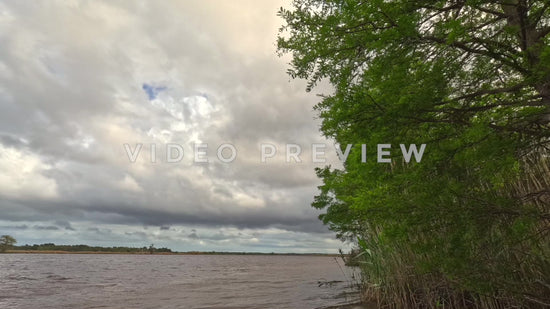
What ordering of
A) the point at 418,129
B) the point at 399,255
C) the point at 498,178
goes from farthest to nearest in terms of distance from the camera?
the point at 399,255, the point at 498,178, the point at 418,129

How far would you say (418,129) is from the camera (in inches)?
174

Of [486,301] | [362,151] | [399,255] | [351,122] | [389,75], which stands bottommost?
[486,301]

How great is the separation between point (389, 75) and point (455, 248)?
2.44 metres

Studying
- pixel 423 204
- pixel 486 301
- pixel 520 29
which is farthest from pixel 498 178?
pixel 486 301

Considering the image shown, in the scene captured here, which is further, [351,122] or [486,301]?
[486,301]

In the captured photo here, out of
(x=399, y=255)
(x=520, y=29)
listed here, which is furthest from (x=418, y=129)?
(x=399, y=255)

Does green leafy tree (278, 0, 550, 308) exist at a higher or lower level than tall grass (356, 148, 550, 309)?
higher

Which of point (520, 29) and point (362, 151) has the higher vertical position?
point (520, 29)

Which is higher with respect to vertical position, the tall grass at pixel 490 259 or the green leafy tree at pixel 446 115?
the green leafy tree at pixel 446 115

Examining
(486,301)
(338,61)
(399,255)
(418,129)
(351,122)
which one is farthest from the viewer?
(399,255)

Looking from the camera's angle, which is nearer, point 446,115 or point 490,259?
point 446,115

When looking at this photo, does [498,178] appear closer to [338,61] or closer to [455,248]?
[455,248]

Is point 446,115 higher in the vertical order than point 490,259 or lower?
higher

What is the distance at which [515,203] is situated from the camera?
3988mm
